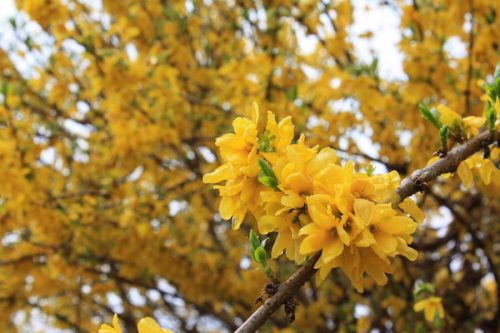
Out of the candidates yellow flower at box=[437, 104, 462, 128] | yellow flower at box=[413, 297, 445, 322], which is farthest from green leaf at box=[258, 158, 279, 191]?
yellow flower at box=[413, 297, 445, 322]

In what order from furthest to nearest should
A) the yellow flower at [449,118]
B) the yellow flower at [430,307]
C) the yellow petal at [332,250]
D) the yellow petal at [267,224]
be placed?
the yellow flower at [430,307] < the yellow flower at [449,118] < the yellow petal at [267,224] < the yellow petal at [332,250]

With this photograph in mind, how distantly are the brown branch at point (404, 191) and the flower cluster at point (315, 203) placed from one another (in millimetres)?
37

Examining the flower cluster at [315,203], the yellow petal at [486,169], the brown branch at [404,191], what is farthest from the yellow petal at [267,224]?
the yellow petal at [486,169]

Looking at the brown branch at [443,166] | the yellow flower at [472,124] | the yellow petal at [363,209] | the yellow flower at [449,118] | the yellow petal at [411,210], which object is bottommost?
the yellow petal at [363,209]

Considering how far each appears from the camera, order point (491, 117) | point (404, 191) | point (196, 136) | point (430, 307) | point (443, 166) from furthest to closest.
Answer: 1. point (196, 136)
2. point (430, 307)
3. point (491, 117)
4. point (443, 166)
5. point (404, 191)

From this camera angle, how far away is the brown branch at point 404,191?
132 cm

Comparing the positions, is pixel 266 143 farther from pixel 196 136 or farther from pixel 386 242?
pixel 196 136

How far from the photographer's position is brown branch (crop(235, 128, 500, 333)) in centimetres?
132

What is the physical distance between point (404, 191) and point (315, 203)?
9.8 inches

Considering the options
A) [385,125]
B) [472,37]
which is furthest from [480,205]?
[472,37]

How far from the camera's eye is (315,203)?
132 centimetres

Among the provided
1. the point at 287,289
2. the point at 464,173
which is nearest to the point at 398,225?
the point at 287,289

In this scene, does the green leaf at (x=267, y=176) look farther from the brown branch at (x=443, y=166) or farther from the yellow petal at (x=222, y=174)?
the brown branch at (x=443, y=166)

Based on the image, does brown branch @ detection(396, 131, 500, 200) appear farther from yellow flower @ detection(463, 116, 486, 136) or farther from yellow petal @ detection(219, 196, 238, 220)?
yellow petal @ detection(219, 196, 238, 220)
